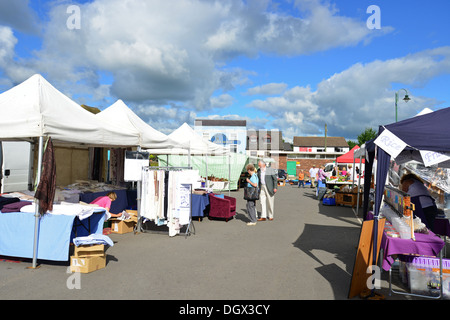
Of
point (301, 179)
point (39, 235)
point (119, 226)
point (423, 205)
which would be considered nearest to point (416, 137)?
point (423, 205)

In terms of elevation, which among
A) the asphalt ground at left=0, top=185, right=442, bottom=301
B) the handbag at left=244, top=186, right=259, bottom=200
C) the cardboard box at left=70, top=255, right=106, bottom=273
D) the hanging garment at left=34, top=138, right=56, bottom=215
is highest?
the hanging garment at left=34, top=138, right=56, bottom=215

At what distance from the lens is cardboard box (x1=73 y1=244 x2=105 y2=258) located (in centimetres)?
526

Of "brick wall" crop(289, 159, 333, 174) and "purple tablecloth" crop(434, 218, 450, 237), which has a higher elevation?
"brick wall" crop(289, 159, 333, 174)

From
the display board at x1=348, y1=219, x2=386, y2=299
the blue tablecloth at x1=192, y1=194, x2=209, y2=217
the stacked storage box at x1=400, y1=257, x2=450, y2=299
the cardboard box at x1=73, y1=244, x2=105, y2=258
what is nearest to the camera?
the display board at x1=348, y1=219, x2=386, y2=299

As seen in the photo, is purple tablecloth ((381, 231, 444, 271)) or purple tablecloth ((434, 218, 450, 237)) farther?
purple tablecloth ((434, 218, 450, 237))

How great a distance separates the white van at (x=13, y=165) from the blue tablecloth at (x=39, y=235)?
662cm

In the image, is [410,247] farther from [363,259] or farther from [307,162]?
[307,162]

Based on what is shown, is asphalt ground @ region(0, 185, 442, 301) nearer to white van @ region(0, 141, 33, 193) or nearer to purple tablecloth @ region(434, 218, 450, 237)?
purple tablecloth @ region(434, 218, 450, 237)

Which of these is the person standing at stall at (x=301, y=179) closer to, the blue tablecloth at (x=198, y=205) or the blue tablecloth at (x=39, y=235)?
the blue tablecloth at (x=198, y=205)

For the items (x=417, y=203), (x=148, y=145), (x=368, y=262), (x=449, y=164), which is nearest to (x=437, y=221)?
(x=417, y=203)

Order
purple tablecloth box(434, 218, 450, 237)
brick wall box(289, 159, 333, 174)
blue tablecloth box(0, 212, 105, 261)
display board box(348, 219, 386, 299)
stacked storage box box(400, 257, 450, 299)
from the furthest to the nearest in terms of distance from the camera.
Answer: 1. brick wall box(289, 159, 333, 174)
2. purple tablecloth box(434, 218, 450, 237)
3. blue tablecloth box(0, 212, 105, 261)
4. stacked storage box box(400, 257, 450, 299)
5. display board box(348, 219, 386, 299)

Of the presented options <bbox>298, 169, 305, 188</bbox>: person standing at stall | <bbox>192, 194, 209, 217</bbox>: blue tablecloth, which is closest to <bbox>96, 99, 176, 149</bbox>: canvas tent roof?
<bbox>192, 194, 209, 217</bbox>: blue tablecloth

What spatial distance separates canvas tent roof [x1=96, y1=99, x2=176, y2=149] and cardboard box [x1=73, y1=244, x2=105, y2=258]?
3.88 metres

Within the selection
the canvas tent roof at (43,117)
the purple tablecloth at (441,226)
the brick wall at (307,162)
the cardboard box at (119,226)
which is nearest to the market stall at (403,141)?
the purple tablecloth at (441,226)
